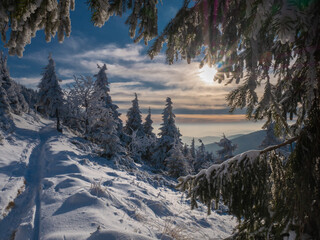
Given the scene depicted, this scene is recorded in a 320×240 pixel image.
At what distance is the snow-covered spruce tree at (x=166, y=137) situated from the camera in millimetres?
27812

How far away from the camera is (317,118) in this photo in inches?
61.3

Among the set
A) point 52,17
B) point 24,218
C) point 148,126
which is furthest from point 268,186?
point 148,126

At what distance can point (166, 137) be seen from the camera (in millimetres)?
27953

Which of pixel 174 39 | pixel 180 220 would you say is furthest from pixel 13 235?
pixel 174 39

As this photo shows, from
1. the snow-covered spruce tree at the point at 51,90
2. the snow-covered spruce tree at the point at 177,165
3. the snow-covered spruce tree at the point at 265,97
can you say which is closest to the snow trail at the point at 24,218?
the snow-covered spruce tree at the point at 265,97

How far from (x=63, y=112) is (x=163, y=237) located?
2951 cm

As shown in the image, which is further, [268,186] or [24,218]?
[24,218]

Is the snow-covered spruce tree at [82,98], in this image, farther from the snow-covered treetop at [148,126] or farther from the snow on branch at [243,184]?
the snow on branch at [243,184]

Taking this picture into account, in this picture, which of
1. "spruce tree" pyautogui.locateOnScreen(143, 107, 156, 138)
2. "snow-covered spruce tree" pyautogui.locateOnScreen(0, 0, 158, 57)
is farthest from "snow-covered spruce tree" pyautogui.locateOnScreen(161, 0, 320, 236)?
"spruce tree" pyautogui.locateOnScreen(143, 107, 156, 138)

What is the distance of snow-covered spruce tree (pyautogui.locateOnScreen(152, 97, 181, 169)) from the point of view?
27812 mm

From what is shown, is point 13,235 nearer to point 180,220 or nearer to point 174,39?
point 180,220

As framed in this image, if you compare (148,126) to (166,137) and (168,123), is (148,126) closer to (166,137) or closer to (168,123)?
(168,123)

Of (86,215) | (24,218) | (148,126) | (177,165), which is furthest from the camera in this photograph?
(148,126)

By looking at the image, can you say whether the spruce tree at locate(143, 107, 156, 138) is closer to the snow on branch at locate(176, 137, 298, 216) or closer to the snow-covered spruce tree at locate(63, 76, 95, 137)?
the snow-covered spruce tree at locate(63, 76, 95, 137)
